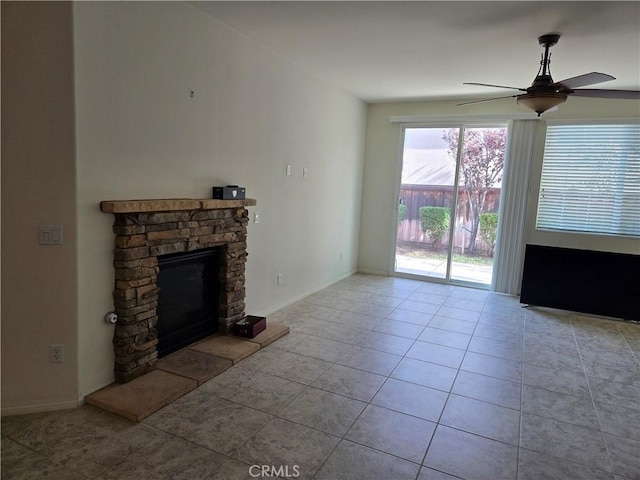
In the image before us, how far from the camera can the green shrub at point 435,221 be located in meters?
6.00

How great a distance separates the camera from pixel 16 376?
234 centimetres

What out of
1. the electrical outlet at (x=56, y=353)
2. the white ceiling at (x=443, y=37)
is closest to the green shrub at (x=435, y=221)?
the white ceiling at (x=443, y=37)

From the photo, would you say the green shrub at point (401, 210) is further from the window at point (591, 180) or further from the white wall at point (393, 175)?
the window at point (591, 180)

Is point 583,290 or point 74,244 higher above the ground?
point 74,244

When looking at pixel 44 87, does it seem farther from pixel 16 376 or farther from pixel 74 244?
pixel 16 376

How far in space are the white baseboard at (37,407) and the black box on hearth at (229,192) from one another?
1.72 metres

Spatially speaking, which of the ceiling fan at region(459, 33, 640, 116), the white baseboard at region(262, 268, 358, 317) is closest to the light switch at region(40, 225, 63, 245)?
the white baseboard at region(262, 268, 358, 317)

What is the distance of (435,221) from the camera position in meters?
6.07

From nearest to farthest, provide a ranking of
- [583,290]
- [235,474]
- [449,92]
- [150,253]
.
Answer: [235,474], [150,253], [583,290], [449,92]

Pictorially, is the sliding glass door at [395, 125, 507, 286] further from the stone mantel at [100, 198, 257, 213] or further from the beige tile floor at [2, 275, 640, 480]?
the stone mantel at [100, 198, 257, 213]

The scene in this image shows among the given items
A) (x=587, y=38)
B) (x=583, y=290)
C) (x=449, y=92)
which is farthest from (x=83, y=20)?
(x=583, y=290)

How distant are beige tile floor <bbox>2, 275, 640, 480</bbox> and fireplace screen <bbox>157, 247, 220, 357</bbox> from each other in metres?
0.57

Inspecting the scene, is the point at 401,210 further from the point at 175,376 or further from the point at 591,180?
the point at 175,376

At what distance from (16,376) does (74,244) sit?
829 mm
